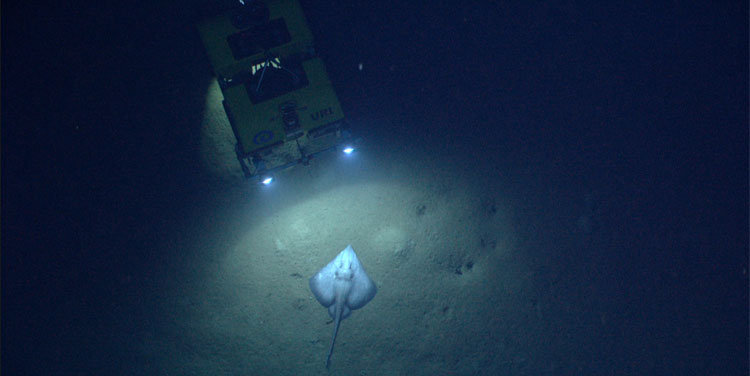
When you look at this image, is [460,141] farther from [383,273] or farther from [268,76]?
[268,76]

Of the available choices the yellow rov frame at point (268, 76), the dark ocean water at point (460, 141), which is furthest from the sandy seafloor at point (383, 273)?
the yellow rov frame at point (268, 76)

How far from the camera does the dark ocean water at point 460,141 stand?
5312 mm

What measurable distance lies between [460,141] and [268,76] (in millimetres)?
2794

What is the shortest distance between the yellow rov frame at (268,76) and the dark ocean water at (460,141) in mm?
988

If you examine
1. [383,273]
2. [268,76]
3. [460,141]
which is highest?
[268,76]

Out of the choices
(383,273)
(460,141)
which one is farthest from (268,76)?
(383,273)

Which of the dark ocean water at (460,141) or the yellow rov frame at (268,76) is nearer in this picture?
the yellow rov frame at (268,76)

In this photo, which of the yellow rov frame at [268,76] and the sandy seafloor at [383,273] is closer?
the yellow rov frame at [268,76]

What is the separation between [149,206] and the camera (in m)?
5.36

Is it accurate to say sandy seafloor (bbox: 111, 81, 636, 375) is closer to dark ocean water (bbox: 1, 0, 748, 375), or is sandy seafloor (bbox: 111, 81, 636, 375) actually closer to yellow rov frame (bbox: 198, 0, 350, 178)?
dark ocean water (bbox: 1, 0, 748, 375)

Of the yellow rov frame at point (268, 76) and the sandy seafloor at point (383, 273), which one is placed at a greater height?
the yellow rov frame at point (268, 76)

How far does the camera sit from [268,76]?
4605mm

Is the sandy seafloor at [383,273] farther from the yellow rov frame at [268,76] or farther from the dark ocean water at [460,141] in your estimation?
the yellow rov frame at [268,76]

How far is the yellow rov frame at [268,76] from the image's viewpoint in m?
4.53
